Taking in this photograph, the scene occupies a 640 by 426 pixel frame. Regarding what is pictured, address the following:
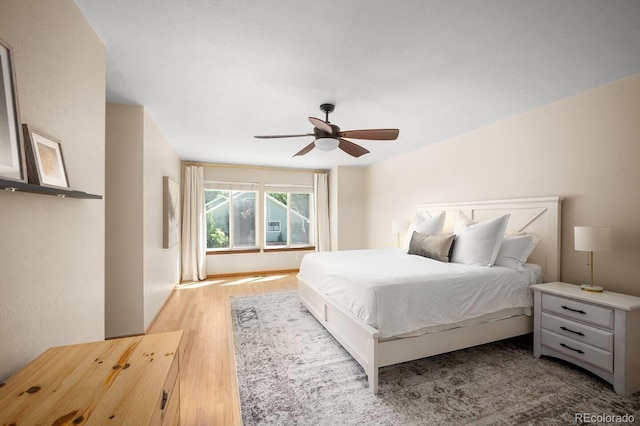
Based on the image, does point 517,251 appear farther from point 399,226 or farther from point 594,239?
point 399,226

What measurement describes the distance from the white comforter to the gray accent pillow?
7.0 inches

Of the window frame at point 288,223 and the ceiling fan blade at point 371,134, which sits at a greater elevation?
the ceiling fan blade at point 371,134

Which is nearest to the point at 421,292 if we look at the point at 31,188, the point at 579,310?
the point at 579,310

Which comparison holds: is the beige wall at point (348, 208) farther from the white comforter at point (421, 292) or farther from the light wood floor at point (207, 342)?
the white comforter at point (421, 292)

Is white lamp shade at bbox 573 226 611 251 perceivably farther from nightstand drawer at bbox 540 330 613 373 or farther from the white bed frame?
nightstand drawer at bbox 540 330 613 373

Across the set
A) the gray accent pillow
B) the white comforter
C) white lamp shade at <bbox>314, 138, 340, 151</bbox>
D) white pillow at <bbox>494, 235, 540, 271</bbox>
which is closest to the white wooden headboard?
white pillow at <bbox>494, 235, 540, 271</bbox>

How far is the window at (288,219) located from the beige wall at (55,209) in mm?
4263

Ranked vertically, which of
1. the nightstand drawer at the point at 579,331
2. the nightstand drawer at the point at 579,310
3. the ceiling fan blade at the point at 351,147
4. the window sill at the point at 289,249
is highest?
the ceiling fan blade at the point at 351,147

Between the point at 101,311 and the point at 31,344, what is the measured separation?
2.28ft

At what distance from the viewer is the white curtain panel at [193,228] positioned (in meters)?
5.22

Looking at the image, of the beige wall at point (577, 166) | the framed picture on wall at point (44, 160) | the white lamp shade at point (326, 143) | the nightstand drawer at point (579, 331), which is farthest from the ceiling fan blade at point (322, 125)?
the nightstand drawer at point (579, 331)

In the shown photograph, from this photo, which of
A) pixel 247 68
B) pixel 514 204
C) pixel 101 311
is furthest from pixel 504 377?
pixel 247 68

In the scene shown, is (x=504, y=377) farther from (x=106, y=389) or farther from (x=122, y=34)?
(x=122, y=34)

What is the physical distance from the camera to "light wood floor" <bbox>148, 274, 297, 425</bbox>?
1.77 m
